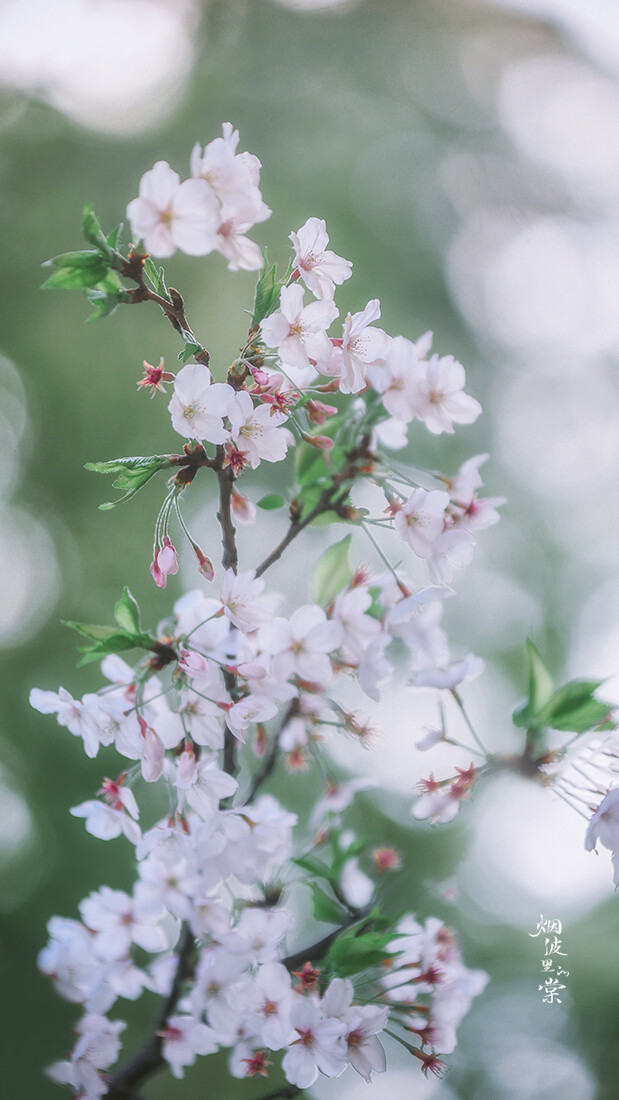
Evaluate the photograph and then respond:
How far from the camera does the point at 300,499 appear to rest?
0.71 m

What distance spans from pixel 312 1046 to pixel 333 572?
1.30 ft

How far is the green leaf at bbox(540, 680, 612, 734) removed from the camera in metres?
0.69

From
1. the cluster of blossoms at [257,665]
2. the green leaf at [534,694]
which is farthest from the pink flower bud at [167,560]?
the green leaf at [534,694]

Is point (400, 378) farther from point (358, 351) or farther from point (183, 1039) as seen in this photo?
point (183, 1039)

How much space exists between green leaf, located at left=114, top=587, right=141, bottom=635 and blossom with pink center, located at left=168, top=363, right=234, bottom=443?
0.16 meters

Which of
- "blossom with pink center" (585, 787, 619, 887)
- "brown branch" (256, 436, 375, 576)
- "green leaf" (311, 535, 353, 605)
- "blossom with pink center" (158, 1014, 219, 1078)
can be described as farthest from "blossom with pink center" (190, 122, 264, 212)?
"blossom with pink center" (158, 1014, 219, 1078)

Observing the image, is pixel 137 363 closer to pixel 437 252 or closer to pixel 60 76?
pixel 60 76

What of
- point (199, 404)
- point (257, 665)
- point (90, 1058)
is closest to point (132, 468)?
point (199, 404)

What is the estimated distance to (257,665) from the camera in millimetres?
592

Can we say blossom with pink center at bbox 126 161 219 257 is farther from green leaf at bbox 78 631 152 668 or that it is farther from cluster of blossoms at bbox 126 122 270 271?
green leaf at bbox 78 631 152 668

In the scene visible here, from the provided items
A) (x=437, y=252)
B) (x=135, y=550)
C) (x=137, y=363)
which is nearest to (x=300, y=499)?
(x=135, y=550)

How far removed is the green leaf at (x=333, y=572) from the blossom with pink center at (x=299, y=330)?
8.0 inches

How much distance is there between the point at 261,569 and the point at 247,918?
316 mm

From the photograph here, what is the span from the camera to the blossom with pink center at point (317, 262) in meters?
0.61
